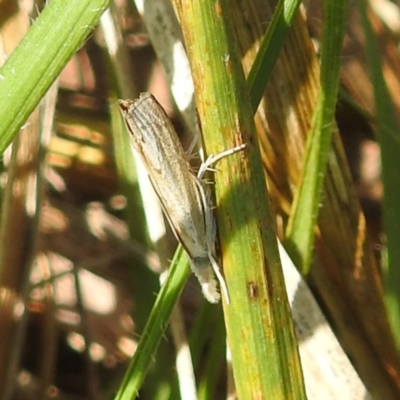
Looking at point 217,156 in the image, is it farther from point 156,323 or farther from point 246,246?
point 156,323

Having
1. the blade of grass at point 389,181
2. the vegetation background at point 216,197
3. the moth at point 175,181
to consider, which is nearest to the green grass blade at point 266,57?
the vegetation background at point 216,197

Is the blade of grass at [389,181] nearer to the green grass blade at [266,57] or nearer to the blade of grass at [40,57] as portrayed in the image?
the green grass blade at [266,57]

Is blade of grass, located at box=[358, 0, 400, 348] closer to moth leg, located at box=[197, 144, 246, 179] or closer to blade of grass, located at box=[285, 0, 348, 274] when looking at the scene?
blade of grass, located at box=[285, 0, 348, 274]

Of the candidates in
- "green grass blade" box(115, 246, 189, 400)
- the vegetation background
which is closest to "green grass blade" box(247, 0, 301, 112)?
the vegetation background

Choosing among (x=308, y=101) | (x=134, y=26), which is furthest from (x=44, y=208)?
(x=308, y=101)

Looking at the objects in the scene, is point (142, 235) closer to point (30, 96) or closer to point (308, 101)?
point (308, 101)

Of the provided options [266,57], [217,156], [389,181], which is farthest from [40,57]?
[389,181]
